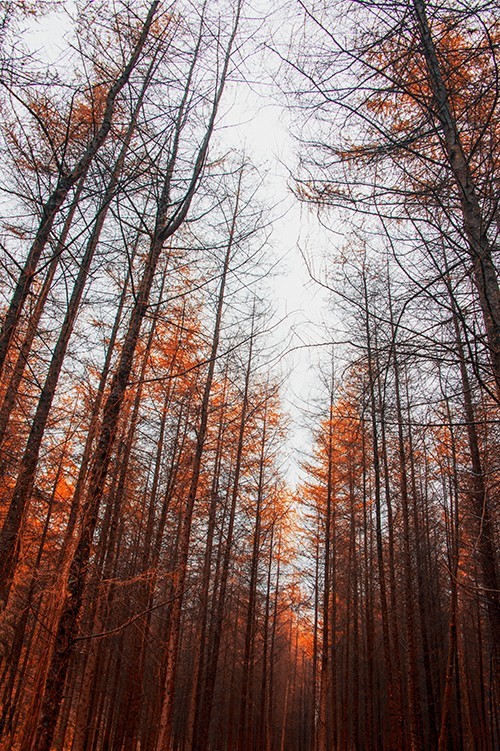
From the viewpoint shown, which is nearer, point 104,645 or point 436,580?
point 104,645

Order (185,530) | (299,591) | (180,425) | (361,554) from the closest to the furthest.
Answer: (185,530) < (180,425) < (361,554) < (299,591)

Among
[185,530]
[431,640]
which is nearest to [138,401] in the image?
[185,530]

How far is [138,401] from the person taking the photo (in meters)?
8.80

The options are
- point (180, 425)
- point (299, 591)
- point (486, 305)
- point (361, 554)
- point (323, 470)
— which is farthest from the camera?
point (299, 591)

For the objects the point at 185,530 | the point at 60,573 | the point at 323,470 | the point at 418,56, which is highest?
the point at 323,470

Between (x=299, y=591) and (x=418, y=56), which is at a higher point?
(x=418, y=56)

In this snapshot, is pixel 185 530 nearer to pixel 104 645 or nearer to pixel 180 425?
pixel 180 425

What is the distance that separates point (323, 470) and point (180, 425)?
5.22 m

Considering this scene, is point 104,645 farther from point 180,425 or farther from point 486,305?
point 486,305

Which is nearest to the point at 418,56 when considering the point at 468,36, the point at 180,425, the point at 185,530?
the point at 468,36

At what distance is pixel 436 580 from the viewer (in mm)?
13594

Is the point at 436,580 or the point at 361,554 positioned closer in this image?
the point at 436,580

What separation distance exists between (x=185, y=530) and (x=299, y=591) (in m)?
13.0

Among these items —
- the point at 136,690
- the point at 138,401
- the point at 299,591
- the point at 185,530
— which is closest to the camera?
the point at 185,530
